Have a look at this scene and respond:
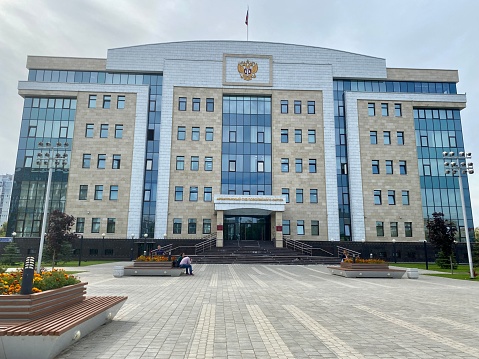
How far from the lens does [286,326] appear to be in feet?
25.2

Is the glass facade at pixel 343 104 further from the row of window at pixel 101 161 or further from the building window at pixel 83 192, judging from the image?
the building window at pixel 83 192

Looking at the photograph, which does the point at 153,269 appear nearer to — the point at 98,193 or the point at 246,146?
the point at 98,193

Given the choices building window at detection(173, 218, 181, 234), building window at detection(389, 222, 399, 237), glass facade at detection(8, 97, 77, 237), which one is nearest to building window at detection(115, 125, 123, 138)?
glass facade at detection(8, 97, 77, 237)

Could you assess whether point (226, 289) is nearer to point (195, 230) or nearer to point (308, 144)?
point (195, 230)

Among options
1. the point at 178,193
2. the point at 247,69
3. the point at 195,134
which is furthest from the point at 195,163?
the point at 247,69

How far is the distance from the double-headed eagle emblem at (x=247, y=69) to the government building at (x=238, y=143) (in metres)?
0.14

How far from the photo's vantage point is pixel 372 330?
7391 millimetres

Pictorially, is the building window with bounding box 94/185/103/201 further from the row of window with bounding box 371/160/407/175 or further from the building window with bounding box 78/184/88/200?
the row of window with bounding box 371/160/407/175

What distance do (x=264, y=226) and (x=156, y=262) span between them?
957 inches

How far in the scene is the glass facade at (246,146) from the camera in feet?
139

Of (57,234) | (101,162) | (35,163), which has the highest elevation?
(101,162)

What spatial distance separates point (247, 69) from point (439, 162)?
2711cm

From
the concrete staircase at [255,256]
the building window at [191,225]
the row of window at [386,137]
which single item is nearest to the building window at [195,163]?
the building window at [191,225]

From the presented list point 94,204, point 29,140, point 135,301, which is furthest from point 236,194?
point 135,301
